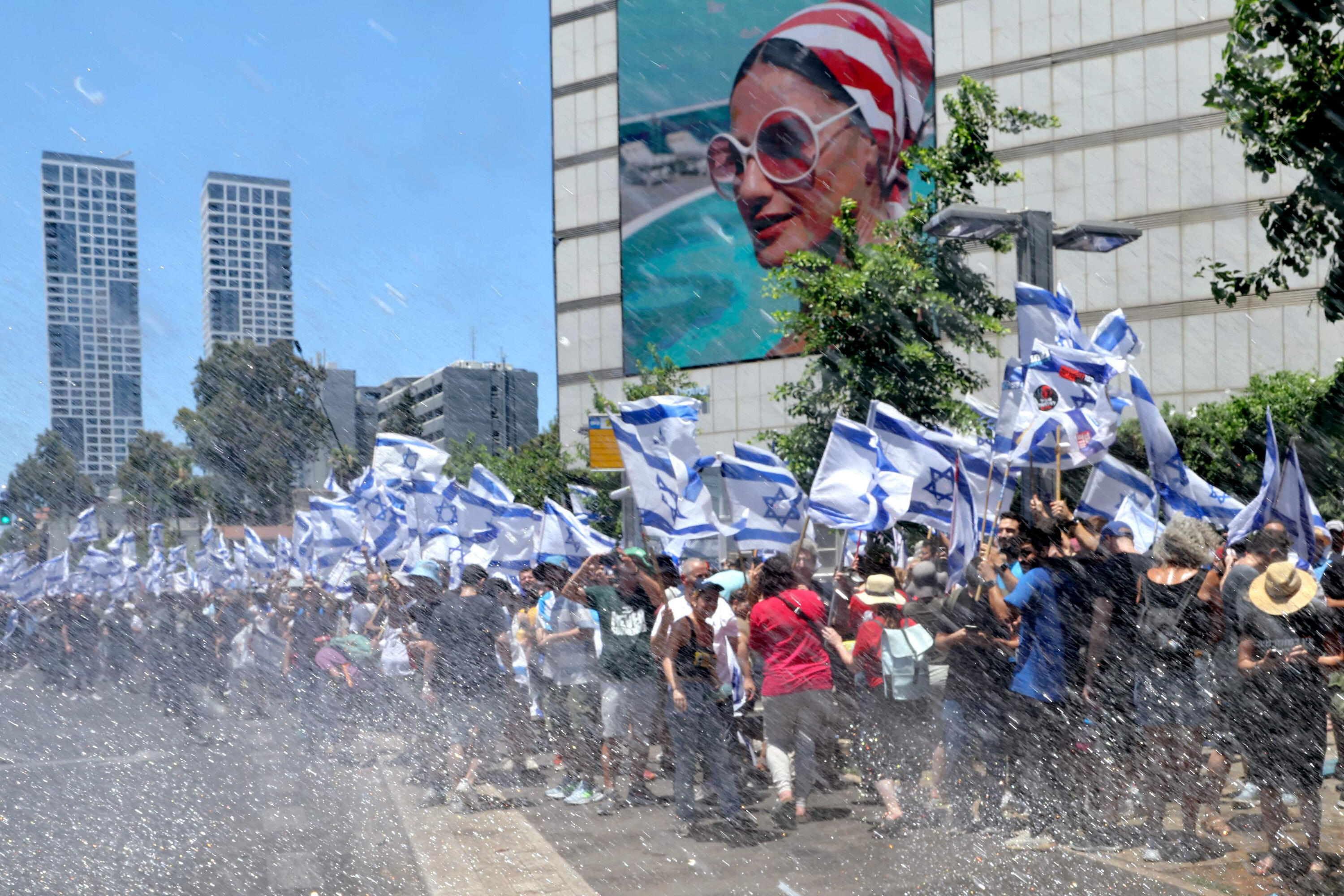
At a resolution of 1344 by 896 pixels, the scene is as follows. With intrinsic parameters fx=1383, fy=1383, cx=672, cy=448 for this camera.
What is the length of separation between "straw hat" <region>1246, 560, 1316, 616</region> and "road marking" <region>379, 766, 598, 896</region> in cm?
342

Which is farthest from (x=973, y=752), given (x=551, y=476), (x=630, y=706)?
(x=551, y=476)

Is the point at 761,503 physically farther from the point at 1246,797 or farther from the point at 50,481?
the point at 50,481

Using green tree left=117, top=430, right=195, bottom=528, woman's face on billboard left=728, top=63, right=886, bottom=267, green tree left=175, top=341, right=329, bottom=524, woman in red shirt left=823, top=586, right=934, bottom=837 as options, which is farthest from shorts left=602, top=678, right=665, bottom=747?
green tree left=117, top=430, right=195, bottom=528

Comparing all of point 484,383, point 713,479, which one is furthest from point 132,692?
point 484,383

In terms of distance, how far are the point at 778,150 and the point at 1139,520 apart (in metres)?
24.4

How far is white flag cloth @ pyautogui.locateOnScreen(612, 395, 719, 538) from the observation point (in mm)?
9633

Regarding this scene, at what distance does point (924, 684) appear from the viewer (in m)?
8.58

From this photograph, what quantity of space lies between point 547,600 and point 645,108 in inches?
1153

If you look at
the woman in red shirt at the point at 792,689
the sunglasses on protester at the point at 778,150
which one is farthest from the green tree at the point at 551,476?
the woman in red shirt at the point at 792,689

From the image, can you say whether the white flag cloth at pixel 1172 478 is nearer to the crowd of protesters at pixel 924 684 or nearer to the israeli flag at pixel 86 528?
the crowd of protesters at pixel 924 684

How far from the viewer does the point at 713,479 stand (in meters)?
23.3

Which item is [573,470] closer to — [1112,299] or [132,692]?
[1112,299]

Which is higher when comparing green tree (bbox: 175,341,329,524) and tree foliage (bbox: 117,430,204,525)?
green tree (bbox: 175,341,329,524)

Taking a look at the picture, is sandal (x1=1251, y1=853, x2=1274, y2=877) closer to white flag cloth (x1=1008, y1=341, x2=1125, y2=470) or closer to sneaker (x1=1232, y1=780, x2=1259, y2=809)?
sneaker (x1=1232, y1=780, x2=1259, y2=809)
